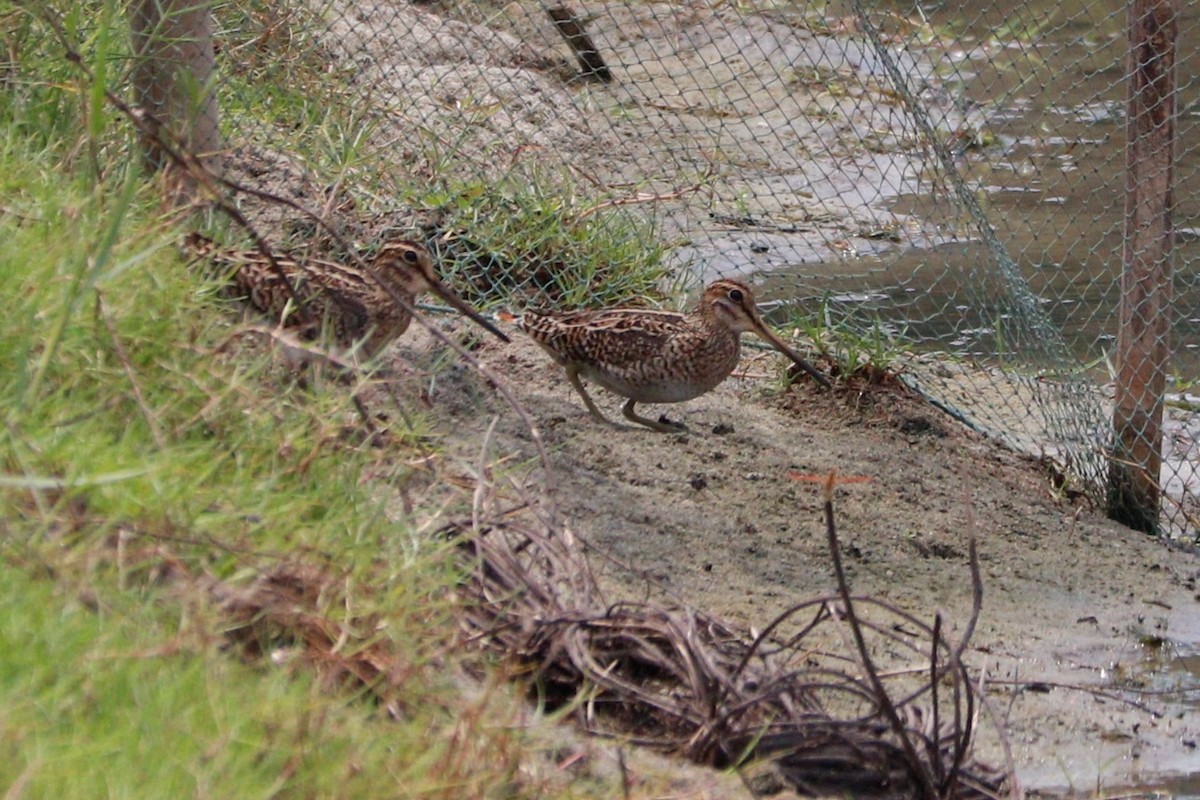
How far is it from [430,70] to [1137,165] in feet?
12.8

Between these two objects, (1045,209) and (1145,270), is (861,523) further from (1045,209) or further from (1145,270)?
(1045,209)

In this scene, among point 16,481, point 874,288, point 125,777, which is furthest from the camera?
point 874,288

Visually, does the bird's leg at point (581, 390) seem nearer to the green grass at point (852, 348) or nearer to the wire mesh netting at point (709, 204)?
the wire mesh netting at point (709, 204)

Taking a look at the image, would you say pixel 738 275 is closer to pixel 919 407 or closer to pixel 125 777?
pixel 919 407

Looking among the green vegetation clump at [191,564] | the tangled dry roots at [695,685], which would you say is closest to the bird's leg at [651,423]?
the green vegetation clump at [191,564]

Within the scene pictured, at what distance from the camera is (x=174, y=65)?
601 centimetres

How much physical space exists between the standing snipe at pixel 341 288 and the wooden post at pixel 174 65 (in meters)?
0.65

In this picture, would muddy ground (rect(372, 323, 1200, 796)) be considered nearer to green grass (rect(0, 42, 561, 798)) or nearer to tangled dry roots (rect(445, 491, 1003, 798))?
tangled dry roots (rect(445, 491, 1003, 798))

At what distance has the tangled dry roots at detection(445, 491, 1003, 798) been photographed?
3889 mm

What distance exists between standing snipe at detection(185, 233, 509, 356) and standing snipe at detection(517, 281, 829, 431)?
454mm

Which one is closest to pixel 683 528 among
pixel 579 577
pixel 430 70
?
pixel 579 577

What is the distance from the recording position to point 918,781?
12.9ft

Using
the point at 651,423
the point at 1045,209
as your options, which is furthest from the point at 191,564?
the point at 1045,209

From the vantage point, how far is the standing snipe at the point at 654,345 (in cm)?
623
